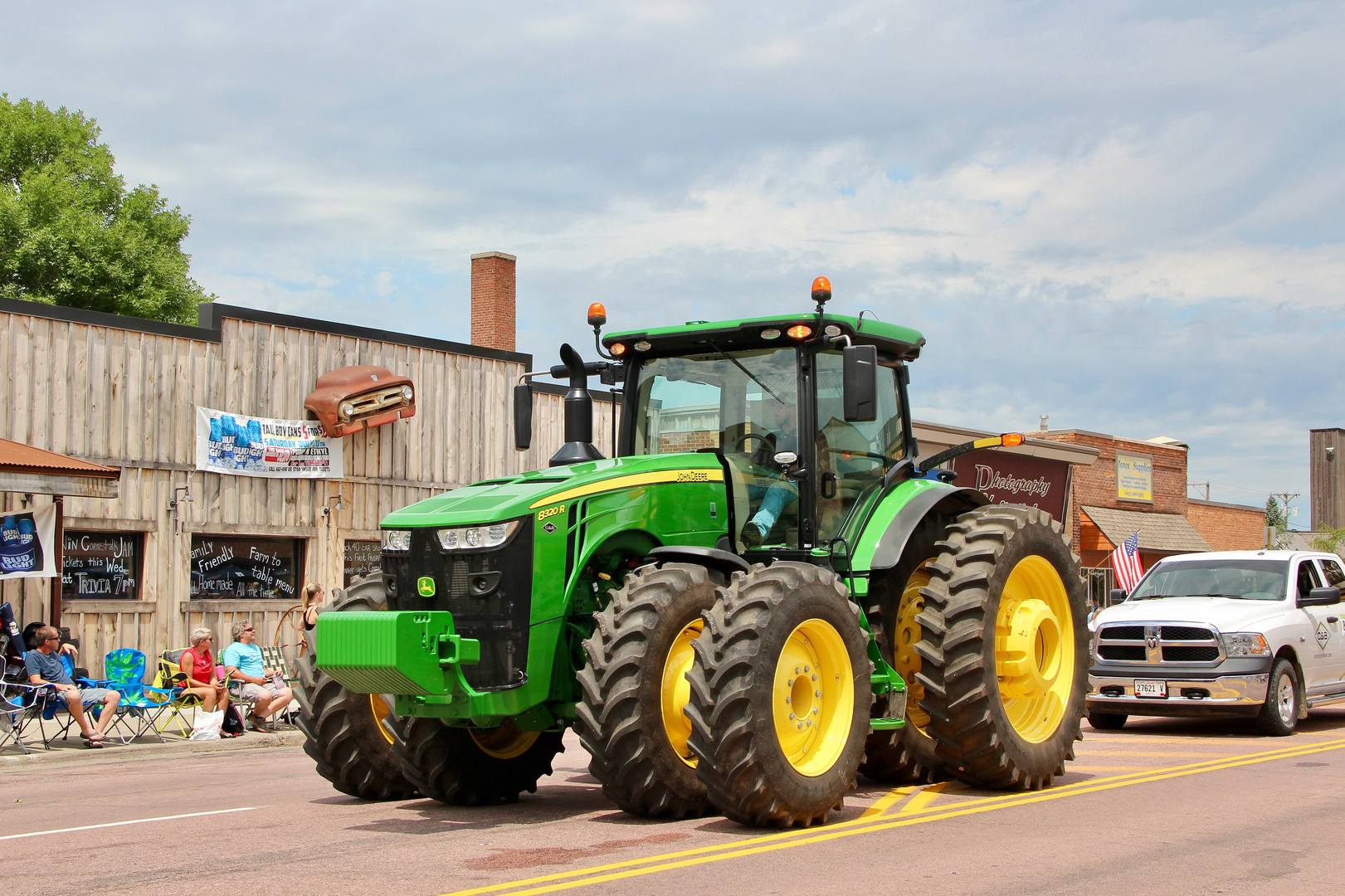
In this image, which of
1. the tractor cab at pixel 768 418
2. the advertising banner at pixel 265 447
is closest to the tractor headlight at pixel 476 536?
the tractor cab at pixel 768 418

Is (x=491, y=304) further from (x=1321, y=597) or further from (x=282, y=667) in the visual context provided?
(x=1321, y=597)

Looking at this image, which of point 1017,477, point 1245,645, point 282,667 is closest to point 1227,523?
point 1017,477

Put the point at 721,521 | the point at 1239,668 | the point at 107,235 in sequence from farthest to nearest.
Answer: the point at 107,235 → the point at 1239,668 → the point at 721,521

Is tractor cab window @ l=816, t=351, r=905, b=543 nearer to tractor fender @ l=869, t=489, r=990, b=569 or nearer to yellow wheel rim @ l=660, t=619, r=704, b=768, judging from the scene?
tractor fender @ l=869, t=489, r=990, b=569

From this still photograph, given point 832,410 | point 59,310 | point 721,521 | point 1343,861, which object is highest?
point 59,310

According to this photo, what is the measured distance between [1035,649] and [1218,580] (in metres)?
6.50

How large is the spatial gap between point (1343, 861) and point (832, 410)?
3955mm

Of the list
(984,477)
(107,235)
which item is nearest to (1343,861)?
(984,477)

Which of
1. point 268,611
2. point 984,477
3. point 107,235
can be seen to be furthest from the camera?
point 107,235

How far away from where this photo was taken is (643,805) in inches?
288

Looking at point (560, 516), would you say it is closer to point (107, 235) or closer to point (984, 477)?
point (984, 477)

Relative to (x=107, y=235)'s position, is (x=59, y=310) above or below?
below

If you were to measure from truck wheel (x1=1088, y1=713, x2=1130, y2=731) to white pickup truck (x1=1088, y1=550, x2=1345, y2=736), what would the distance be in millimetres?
10

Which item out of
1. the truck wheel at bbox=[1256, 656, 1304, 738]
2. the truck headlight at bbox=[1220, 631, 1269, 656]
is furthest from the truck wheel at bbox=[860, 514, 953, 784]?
the truck wheel at bbox=[1256, 656, 1304, 738]
